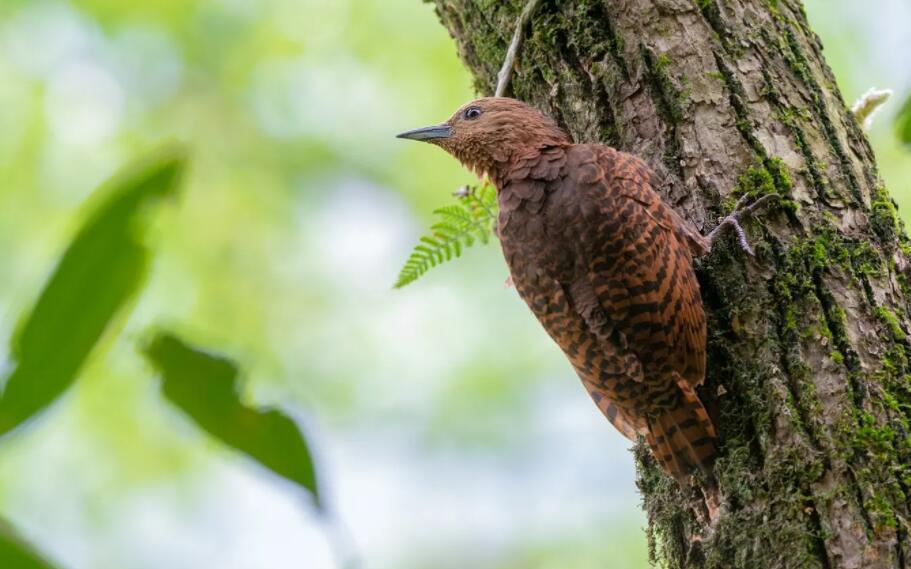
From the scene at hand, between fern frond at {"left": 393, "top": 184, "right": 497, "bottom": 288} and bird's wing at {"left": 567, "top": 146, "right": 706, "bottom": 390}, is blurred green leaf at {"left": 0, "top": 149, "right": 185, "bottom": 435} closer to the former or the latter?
bird's wing at {"left": 567, "top": 146, "right": 706, "bottom": 390}

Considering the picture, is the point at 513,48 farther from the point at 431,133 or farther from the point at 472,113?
the point at 431,133

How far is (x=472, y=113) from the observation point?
12.9 feet

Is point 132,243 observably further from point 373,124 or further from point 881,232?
point 373,124

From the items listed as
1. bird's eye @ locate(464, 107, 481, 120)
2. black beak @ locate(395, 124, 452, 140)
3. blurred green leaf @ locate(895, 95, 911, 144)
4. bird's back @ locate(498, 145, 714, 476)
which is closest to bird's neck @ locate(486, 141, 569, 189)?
bird's back @ locate(498, 145, 714, 476)

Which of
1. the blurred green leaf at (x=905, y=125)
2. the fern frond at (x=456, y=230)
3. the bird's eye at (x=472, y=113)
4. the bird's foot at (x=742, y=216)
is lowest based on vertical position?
the blurred green leaf at (x=905, y=125)

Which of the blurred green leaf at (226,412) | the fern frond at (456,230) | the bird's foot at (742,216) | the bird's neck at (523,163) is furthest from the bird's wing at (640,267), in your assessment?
the blurred green leaf at (226,412)

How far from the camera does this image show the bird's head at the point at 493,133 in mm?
3566

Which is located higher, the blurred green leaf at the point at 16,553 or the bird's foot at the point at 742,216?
the bird's foot at the point at 742,216

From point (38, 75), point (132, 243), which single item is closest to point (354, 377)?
point (38, 75)

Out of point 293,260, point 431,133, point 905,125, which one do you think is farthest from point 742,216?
point 293,260

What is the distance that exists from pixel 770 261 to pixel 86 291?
2.44m

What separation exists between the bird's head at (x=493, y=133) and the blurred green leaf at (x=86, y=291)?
2833 mm

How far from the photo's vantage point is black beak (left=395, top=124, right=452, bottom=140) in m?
4.12

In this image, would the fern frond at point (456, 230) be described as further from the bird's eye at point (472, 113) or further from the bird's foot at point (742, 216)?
the bird's foot at point (742, 216)
